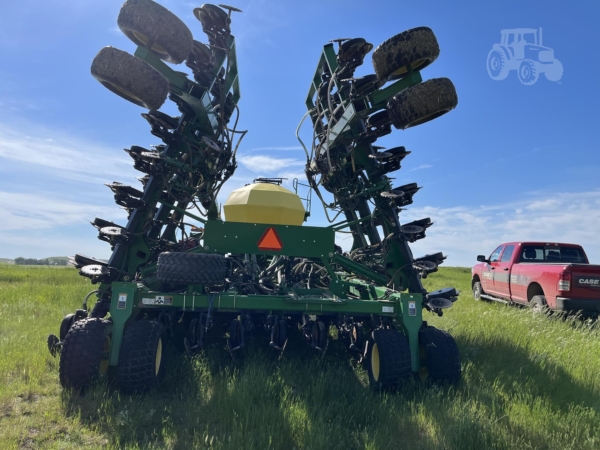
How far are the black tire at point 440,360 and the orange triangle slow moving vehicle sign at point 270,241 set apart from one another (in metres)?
1.97

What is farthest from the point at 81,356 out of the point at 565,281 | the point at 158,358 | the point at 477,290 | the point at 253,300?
the point at 477,290

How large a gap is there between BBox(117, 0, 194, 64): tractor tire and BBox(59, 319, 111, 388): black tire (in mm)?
3586

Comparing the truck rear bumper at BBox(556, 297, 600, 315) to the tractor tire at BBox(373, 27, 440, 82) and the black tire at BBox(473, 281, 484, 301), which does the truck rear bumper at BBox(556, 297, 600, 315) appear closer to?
the black tire at BBox(473, 281, 484, 301)

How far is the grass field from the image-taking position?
11.4 ft

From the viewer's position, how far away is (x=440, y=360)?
181 inches

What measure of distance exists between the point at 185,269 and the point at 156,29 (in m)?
3.10

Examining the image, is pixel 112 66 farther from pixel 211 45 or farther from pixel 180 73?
pixel 211 45

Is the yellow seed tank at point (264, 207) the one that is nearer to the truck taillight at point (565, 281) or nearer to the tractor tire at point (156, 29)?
the tractor tire at point (156, 29)

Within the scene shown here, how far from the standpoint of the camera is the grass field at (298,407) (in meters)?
3.46

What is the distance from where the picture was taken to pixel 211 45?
23.1ft

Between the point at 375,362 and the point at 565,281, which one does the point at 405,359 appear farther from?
the point at 565,281

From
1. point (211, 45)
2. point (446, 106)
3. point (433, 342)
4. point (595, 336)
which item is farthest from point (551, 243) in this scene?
point (211, 45)

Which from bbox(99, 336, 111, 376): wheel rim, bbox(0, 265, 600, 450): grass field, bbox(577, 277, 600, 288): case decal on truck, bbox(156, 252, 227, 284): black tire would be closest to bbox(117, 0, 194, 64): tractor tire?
bbox(156, 252, 227, 284): black tire

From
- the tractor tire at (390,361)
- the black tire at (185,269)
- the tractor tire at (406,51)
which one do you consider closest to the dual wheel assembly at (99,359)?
the black tire at (185,269)
